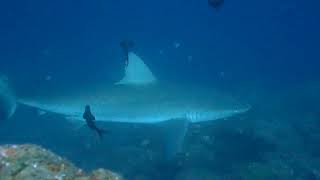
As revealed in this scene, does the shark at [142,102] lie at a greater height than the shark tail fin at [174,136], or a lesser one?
greater

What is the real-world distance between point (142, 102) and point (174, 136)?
53.8 inches

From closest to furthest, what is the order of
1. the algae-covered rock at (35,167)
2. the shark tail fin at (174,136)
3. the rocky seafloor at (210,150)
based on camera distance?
the algae-covered rock at (35,167), the shark tail fin at (174,136), the rocky seafloor at (210,150)

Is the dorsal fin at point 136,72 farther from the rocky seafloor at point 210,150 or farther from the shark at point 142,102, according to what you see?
the rocky seafloor at point 210,150

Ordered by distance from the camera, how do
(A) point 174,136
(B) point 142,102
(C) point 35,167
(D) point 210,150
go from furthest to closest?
(D) point 210,150 < (B) point 142,102 < (A) point 174,136 < (C) point 35,167

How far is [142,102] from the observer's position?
11109 mm

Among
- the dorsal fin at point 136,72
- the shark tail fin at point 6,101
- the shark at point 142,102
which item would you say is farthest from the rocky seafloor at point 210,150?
the shark tail fin at point 6,101

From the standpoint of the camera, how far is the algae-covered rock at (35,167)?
4355 mm

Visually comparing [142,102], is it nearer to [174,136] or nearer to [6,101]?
[174,136]

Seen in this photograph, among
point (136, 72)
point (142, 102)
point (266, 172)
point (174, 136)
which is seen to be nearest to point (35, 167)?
point (174, 136)

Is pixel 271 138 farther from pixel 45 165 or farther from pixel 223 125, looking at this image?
pixel 45 165

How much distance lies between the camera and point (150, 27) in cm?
10494

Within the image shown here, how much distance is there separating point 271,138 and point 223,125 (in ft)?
4.61

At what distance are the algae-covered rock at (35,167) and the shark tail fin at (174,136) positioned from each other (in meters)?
5.40

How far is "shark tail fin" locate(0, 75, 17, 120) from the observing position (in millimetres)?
11938
